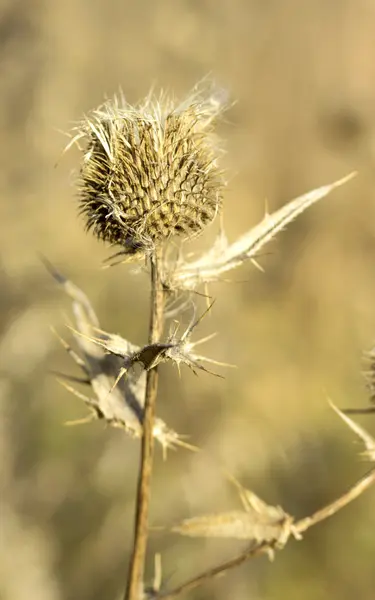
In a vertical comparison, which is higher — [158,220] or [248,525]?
[158,220]

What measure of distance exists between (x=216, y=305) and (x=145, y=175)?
4.20 meters

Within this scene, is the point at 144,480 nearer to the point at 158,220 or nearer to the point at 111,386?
the point at 111,386

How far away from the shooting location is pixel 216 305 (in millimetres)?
6023

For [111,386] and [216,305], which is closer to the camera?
[111,386]

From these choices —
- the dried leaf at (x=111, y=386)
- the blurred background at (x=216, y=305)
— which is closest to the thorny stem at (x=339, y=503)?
the dried leaf at (x=111, y=386)

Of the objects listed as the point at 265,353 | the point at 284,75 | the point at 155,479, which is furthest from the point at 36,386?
the point at 284,75

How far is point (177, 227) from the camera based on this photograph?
1.92 metres

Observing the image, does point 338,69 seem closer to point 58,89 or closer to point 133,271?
point 58,89

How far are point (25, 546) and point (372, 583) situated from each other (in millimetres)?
2504

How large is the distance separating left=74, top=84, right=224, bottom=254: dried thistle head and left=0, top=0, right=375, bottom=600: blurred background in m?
0.21

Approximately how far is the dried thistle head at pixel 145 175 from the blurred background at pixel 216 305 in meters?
→ 0.21

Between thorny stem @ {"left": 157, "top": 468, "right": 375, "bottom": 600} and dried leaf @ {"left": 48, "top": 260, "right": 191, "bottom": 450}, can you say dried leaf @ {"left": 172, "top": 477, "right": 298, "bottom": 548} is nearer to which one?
thorny stem @ {"left": 157, "top": 468, "right": 375, "bottom": 600}

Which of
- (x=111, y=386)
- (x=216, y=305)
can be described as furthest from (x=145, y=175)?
(x=216, y=305)

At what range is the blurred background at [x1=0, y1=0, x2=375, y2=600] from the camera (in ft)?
15.0
